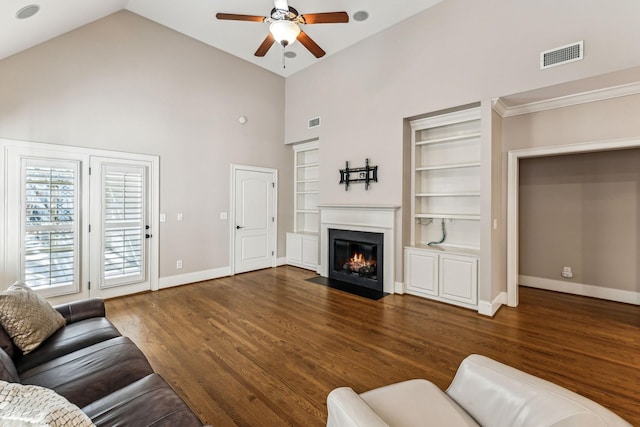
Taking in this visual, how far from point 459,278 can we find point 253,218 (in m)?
3.99

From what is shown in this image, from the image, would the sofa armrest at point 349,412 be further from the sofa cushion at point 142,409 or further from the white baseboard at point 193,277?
the white baseboard at point 193,277

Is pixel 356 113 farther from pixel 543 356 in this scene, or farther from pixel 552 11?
pixel 543 356

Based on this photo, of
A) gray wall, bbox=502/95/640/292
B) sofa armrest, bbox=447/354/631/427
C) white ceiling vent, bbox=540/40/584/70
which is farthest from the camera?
gray wall, bbox=502/95/640/292

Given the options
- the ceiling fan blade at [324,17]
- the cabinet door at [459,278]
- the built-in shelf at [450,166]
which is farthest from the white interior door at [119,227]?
the cabinet door at [459,278]

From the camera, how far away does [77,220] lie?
4.12 meters

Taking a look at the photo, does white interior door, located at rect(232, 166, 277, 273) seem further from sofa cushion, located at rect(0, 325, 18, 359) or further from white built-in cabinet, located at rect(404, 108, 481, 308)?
sofa cushion, located at rect(0, 325, 18, 359)

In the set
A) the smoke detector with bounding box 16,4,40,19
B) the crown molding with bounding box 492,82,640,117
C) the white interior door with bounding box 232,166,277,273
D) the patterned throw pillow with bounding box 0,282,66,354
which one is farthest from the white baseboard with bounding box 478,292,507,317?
the smoke detector with bounding box 16,4,40,19

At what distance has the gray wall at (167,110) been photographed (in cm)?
→ 385

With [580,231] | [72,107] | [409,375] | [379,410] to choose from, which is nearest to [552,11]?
[580,231]

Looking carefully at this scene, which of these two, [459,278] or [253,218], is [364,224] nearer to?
[459,278]

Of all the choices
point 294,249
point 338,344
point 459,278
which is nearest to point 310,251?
point 294,249

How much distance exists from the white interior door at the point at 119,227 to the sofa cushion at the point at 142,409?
142 inches

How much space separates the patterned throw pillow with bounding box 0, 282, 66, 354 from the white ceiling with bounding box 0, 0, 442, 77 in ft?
8.50

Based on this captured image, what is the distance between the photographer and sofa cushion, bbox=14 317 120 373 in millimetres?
1845
